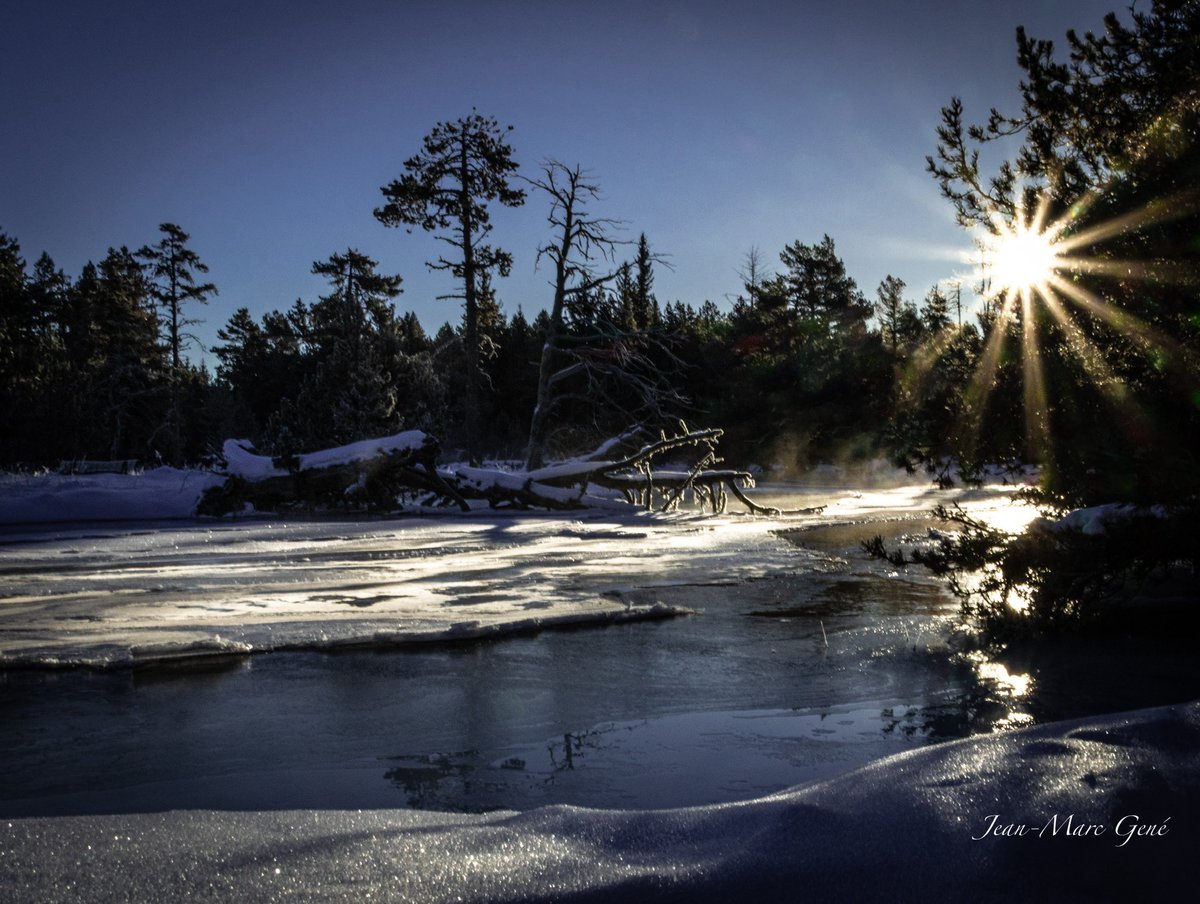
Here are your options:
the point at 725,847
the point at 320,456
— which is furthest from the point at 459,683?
the point at 320,456

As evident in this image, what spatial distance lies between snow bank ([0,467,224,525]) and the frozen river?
5.27m

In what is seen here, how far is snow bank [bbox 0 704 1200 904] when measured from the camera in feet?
5.54

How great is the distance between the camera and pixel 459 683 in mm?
4027

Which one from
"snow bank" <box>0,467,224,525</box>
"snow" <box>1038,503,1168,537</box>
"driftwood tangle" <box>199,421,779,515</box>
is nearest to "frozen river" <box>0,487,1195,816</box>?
"snow" <box>1038,503,1168,537</box>

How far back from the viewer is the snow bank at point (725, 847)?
1.69m

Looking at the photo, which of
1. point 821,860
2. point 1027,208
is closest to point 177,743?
point 821,860

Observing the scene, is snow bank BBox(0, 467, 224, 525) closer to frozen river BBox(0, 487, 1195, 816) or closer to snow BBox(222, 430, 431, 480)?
snow BBox(222, 430, 431, 480)

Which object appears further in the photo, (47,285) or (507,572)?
(47,285)

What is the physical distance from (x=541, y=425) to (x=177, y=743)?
54.7ft

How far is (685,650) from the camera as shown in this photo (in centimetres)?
472

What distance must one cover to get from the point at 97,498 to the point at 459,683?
441 inches

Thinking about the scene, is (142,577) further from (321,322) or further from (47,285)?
(47,285)

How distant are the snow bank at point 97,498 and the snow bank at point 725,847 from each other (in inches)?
481

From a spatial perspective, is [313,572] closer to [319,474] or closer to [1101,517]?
[1101,517]
